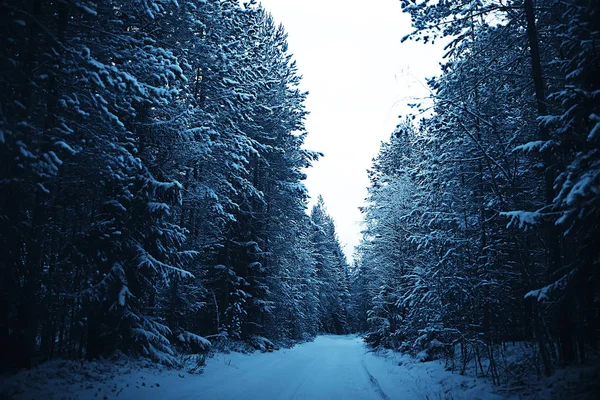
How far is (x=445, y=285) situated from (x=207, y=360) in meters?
9.29

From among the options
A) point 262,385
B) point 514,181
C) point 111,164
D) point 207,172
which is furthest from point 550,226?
point 207,172

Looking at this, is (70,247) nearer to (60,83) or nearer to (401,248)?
(60,83)

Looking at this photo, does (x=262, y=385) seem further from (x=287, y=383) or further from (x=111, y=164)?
(x=111, y=164)

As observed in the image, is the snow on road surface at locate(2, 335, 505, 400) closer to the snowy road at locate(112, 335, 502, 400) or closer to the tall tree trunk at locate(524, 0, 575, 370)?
the snowy road at locate(112, 335, 502, 400)

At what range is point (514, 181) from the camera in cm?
833

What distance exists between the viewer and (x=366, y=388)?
33.3ft

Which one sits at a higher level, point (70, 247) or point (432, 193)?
point (432, 193)

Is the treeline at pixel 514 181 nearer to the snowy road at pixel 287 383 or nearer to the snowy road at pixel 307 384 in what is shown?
the snowy road at pixel 307 384

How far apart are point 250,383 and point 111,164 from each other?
23.7ft

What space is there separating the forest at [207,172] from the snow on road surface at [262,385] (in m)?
0.89

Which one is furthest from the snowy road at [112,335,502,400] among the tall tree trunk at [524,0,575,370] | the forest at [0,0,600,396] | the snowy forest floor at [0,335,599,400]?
the tall tree trunk at [524,0,575,370]

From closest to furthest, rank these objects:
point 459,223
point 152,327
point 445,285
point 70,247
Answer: point 70,247
point 152,327
point 445,285
point 459,223

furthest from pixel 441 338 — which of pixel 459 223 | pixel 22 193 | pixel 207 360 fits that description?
pixel 22 193

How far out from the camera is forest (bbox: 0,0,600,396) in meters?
6.23
